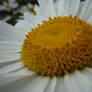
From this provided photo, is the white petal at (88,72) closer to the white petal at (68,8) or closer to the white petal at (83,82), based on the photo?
the white petal at (83,82)

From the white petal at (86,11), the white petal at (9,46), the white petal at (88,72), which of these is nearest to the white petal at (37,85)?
the white petal at (88,72)

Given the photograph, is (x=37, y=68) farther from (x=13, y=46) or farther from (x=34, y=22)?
(x=34, y=22)

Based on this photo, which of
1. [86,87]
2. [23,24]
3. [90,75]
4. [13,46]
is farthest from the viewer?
[23,24]

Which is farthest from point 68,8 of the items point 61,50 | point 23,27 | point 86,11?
point 61,50

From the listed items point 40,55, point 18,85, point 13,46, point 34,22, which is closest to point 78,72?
point 40,55

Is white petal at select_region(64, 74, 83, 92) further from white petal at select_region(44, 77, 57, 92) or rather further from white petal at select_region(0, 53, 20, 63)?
white petal at select_region(0, 53, 20, 63)

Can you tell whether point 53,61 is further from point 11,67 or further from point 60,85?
point 11,67
